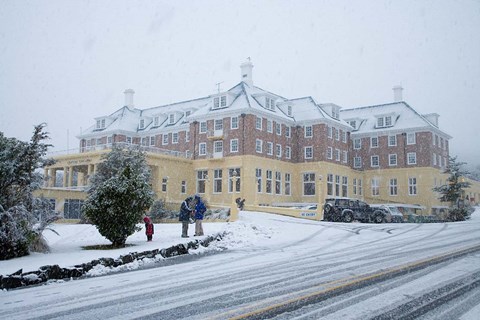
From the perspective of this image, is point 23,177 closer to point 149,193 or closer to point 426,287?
point 149,193

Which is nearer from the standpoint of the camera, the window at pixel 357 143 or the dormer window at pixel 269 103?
the dormer window at pixel 269 103

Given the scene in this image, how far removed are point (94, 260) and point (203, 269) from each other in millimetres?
2883

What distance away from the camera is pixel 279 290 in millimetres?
8586

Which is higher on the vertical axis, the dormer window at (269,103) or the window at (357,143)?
the dormer window at (269,103)

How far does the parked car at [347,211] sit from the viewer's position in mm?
31984

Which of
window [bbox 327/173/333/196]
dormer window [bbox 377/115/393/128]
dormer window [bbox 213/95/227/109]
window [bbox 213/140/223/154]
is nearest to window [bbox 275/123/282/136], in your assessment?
dormer window [bbox 213/95/227/109]

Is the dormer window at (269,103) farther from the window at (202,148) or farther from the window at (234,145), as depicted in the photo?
the window at (202,148)

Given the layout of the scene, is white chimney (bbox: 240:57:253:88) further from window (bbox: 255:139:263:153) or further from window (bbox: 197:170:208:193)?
window (bbox: 197:170:208:193)

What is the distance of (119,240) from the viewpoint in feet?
50.9

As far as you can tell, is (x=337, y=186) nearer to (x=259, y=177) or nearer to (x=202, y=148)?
(x=259, y=177)

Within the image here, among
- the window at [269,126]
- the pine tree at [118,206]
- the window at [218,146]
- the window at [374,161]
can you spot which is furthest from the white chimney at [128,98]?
the pine tree at [118,206]

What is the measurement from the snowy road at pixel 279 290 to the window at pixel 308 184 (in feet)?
110

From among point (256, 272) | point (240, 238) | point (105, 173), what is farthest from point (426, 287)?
point (105, 173)

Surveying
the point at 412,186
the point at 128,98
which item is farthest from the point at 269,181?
the point at 128,98
